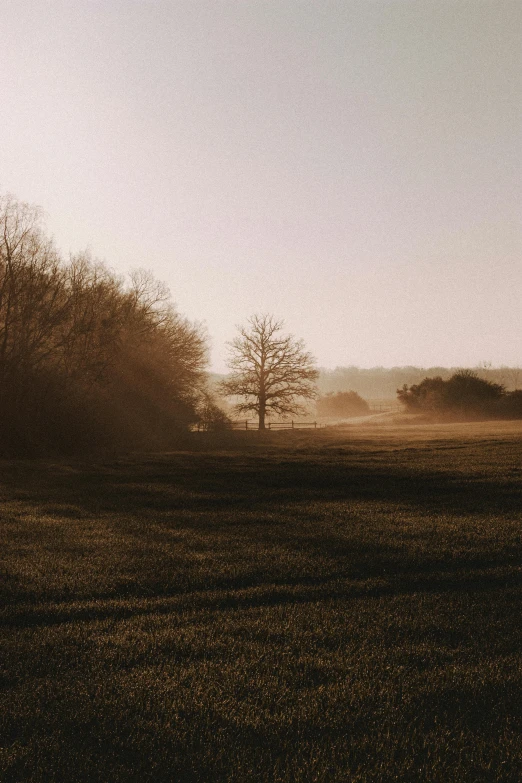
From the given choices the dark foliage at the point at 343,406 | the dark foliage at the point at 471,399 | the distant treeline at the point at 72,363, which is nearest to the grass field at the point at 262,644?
the distant treeline at the point at 72,363

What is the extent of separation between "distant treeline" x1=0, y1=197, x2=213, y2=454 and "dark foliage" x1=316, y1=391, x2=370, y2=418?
5748cm

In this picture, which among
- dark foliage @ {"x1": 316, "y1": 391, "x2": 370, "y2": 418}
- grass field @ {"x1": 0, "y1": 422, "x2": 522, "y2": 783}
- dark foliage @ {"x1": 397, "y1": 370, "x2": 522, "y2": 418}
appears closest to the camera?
grass field @ {"x1": 0, "y1": 422, "x2": 522, "y2": 783}

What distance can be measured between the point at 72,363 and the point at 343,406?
70.9 m

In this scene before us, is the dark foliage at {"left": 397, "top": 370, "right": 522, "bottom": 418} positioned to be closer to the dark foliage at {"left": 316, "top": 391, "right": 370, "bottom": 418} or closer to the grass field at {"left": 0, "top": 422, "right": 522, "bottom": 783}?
the dark foliage at {"left": 316, "top": 391, "right": 370, "bottom": 418}

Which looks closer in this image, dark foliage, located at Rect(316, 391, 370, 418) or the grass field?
the grass field

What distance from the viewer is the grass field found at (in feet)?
14.2

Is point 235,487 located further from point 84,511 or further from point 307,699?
point 307,699

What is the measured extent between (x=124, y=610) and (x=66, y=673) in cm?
181

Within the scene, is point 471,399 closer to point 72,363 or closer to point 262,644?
point 72,363

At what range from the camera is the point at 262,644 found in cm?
622

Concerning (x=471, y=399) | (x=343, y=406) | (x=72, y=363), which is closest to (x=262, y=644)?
(x=72, y=363)

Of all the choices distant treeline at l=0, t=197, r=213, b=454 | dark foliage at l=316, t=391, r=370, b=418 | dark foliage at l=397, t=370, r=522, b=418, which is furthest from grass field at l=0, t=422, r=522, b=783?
dark foliage at l=316, t=391, r=370, b=418

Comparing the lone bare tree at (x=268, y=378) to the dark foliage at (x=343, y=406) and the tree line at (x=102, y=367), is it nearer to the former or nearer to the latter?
the tree line at (x=102, y=367)

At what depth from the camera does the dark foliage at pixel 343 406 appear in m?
98.1
